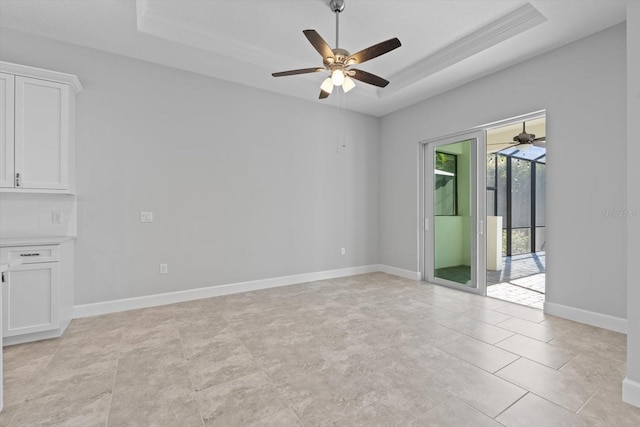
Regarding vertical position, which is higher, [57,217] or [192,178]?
[192,178]

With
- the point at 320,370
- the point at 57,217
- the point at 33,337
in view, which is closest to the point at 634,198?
the point at 320,370

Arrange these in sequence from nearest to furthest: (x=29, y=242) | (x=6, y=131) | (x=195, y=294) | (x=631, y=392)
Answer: (x=631, y=392)
(x=29, y=242)
(x=6, y=131)
(x=195, y=294)

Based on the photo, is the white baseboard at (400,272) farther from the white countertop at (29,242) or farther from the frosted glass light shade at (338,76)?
the white countertop at (29,242)

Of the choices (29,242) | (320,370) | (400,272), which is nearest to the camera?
(320,370)

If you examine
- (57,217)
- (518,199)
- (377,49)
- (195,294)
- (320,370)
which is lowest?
(320,370)

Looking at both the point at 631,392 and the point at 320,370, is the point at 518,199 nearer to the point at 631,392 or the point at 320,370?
the point at 631,392

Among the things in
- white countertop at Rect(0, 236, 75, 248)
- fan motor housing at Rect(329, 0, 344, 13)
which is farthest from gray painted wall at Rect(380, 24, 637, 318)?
white countertop at Rect(0, 236, 75, 248)

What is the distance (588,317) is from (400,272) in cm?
273

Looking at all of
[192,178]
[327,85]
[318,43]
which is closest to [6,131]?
[192,178]

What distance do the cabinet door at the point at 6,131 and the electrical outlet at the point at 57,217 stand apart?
0.47m

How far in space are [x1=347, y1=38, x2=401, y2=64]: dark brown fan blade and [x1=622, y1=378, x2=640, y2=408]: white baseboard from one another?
9.52 feet

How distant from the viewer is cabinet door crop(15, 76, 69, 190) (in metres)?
2.83

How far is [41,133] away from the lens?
2930mm

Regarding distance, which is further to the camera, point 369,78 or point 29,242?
point 369,78
